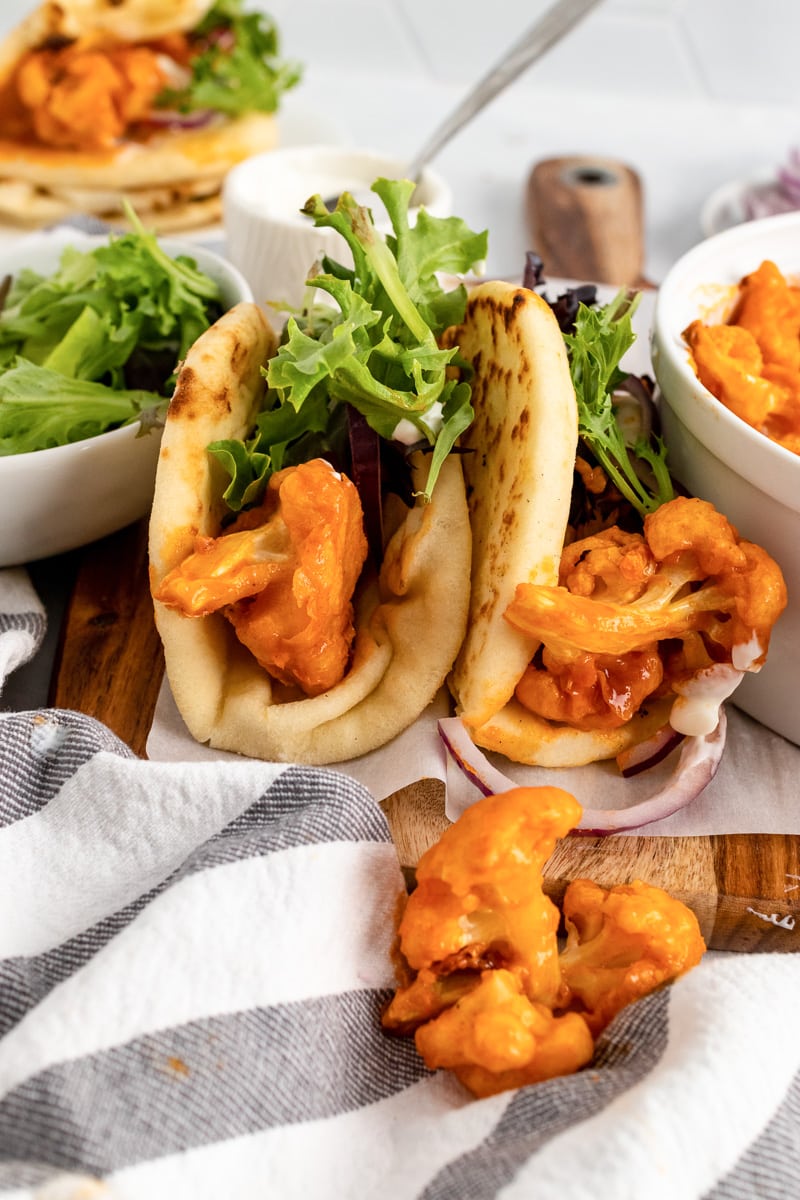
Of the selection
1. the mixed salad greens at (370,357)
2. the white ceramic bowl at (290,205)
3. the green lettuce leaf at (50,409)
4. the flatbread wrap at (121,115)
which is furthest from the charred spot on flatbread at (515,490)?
the flatbread wrap at (121,115)

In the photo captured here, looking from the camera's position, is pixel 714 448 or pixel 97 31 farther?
pixel 97 31

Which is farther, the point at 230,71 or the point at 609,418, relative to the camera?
the point at 230,71

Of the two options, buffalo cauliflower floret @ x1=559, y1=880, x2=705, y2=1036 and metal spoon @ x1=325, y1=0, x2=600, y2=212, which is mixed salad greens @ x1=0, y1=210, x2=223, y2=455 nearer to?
metal spoon @ x1=325, y1=0, x2=600, y2=212

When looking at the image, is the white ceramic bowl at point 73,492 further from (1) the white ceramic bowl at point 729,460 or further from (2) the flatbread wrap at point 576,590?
(1) the white ceramic bowl at point 729,460

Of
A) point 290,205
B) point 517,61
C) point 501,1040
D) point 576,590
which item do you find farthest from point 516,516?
point 517,61

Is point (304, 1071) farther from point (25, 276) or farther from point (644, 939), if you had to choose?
point (25, 276)

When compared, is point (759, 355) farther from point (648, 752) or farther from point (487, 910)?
point (487, 910)

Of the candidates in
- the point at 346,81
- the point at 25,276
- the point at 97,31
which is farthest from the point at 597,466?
the point at 346,81
